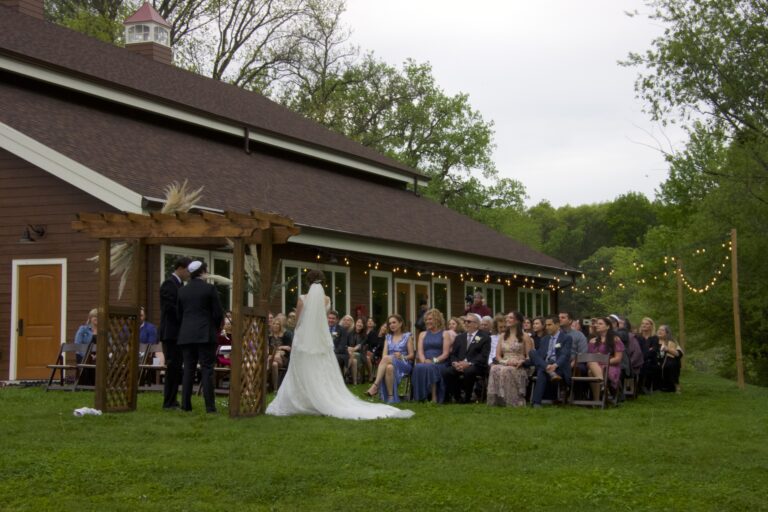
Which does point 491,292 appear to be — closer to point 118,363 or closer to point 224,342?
point 224,342

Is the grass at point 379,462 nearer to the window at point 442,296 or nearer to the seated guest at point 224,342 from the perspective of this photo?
the seated guest at point 224,342

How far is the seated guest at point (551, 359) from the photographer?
16078mm

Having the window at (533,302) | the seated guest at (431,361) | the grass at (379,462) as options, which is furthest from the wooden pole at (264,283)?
the window at (533,302)

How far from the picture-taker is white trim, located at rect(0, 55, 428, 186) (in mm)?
23219

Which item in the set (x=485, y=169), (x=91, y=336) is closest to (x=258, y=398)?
(x=91, y=336)

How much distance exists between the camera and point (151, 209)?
19.4 m

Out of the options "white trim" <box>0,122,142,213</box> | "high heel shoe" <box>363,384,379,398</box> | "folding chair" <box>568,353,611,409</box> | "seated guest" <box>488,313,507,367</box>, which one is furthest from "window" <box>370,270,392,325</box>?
"folding chair" <box>568,353,611,409</box>

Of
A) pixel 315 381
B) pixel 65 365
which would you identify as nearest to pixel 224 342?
pixel 65 365

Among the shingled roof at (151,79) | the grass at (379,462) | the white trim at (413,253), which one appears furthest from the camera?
the shingled roof at (151,79)

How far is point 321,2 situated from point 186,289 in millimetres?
36741

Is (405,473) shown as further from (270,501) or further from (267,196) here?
(267,196)

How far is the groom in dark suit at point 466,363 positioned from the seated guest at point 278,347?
10.4 ft

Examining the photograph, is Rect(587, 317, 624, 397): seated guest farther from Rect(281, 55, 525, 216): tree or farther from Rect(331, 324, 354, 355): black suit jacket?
Rect(281, 55, 525, 216): tree

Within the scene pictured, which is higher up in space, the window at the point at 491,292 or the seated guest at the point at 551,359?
the window at the point at 491,292
